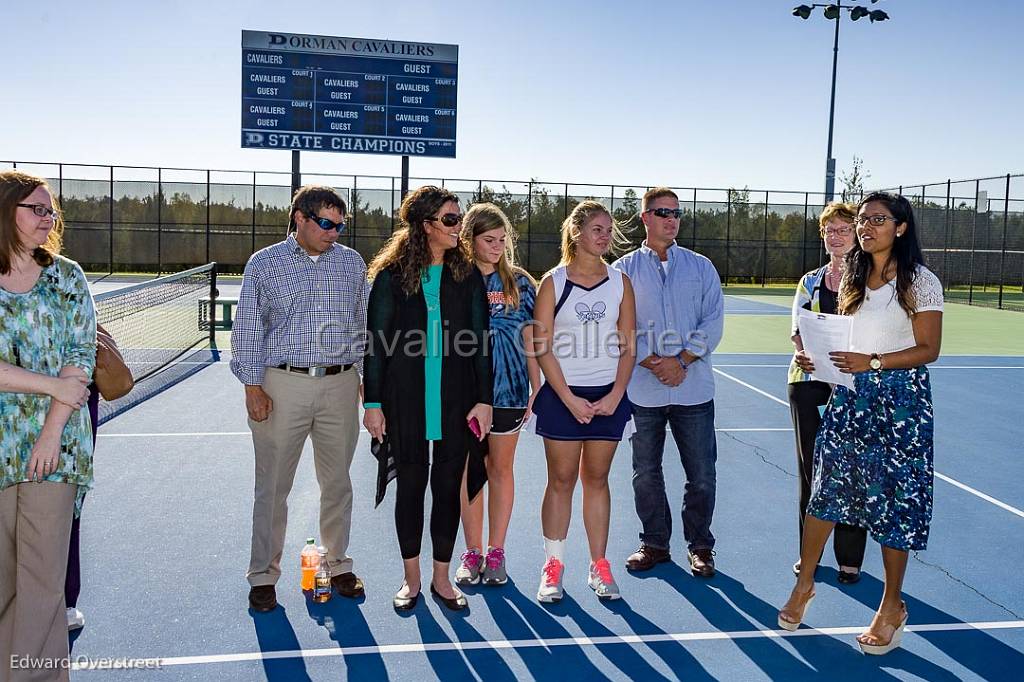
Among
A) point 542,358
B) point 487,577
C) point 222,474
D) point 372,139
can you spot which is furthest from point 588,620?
point 372,139

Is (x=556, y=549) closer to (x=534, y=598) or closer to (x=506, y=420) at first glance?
(x=534, y=598)

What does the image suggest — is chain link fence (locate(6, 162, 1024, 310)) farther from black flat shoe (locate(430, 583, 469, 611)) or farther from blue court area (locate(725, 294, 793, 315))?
black flat shoe (locate(430, 583, 469, 611))

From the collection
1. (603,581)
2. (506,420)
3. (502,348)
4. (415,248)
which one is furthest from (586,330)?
(603,581)

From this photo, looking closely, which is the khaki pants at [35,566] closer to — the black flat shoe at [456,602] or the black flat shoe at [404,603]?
the black flat shoe at [404,603]

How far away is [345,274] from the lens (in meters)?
4.19

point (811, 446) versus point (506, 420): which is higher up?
point (506, 420)

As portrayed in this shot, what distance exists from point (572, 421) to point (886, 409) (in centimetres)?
140

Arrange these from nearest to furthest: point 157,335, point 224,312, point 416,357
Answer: point 416,357
point 157,335
point 224,312

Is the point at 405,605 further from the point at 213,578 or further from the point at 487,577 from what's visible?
the point at 213,578

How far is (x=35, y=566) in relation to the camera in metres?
2.90

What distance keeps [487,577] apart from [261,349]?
1.57m

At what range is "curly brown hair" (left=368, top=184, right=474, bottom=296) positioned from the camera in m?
4.01

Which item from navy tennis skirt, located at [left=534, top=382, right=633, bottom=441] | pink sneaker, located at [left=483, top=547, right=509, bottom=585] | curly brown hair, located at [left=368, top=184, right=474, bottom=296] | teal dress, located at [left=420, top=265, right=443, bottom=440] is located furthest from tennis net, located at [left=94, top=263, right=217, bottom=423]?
navy tennis skirt, located at [left=534, top=382, right=633, bottom=441]

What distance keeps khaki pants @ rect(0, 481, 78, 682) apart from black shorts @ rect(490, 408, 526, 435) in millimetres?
1981
